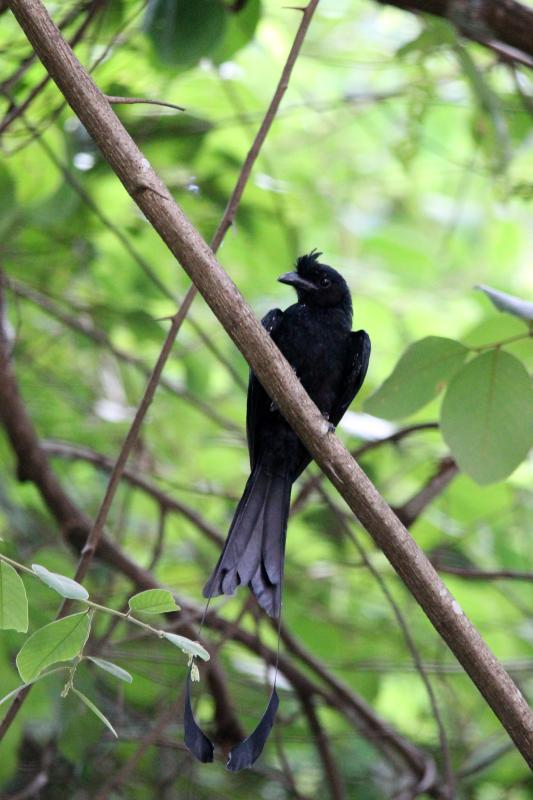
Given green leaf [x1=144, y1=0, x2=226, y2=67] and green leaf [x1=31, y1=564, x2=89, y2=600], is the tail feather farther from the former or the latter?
green leaf [x1=144, y1=0, x2=226, y2=67]

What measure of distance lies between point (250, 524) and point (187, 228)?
2.61ft

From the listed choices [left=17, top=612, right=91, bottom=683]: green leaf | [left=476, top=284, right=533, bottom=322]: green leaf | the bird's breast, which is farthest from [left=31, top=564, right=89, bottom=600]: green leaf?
the bird's breast

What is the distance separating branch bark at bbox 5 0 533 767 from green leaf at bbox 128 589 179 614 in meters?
0.33

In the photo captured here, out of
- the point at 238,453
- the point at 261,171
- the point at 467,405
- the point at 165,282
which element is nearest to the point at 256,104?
the point at 261,171

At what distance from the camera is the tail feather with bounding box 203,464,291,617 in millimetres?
1968

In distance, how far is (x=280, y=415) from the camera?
8.89ft

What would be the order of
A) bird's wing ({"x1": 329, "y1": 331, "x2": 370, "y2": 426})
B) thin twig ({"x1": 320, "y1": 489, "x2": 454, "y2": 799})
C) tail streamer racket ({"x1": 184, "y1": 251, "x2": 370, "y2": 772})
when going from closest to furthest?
tail streamer racket ({"x1": 184, "y1": 251, "x2": 370, "y2": 772})
thin twig ({"x1": 320, "y1": 489, "x2": 454, "y2": 799})
bird's wing ({"x1": 329, "y1": 331, "x2": 370, "y2": 426})

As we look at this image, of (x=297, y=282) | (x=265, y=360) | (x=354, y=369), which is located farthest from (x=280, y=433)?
(x=265, y=360)

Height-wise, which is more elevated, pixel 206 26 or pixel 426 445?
pixel 206 26

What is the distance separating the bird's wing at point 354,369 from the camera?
2.80 metres

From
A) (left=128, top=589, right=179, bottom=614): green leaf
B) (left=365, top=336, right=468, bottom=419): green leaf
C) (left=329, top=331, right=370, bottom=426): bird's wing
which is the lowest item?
(left=128, top=589, right=179, bottom=614): green leaf

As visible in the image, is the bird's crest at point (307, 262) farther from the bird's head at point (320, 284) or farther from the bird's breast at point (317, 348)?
the bird's breast at point (317, 348)

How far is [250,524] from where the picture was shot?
7.07 ft

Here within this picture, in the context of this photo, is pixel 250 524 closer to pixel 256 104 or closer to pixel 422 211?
pixel 256 104
